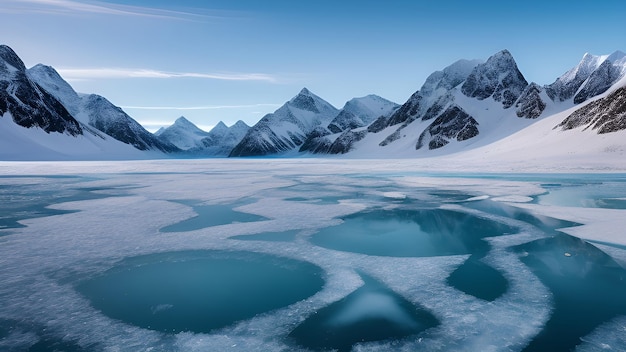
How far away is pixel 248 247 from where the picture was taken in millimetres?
11406

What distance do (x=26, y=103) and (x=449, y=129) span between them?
6420 inches

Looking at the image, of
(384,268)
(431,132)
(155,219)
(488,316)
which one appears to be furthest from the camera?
(431,132)

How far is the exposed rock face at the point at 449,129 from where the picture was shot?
127 meters

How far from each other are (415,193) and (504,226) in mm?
10675

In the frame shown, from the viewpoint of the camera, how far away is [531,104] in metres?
118

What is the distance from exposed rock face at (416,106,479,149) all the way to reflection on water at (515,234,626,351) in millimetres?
121366

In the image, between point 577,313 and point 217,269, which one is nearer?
point 577,313

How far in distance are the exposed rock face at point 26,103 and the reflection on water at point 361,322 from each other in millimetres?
168382

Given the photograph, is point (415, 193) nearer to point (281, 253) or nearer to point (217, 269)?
point (281, 253)

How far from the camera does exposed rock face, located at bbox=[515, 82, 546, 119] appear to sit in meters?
115

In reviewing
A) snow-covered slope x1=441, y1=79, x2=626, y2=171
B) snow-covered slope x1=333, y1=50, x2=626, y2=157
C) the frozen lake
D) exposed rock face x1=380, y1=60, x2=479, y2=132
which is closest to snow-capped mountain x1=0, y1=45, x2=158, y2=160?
snow-covered slope x1=333, y1=50, x2=626, y2=157

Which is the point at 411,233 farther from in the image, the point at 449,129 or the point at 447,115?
the point at 447,115

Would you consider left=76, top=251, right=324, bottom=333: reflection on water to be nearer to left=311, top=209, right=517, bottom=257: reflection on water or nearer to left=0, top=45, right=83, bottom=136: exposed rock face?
left=311, top=209, right=517, bottom=257: reflection on water

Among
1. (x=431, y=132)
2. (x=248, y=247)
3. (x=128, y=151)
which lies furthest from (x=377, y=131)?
(x=248, y=247)
